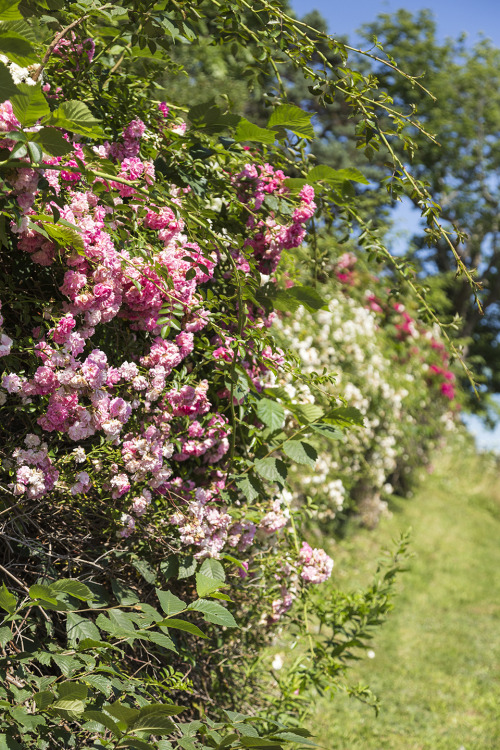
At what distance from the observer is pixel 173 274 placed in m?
1.70

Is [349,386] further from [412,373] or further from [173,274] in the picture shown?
[173,274]

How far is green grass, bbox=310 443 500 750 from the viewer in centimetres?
389

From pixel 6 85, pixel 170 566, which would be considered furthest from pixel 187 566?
pixel 6 85

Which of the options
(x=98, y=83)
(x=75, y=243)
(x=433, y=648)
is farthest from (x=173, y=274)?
(x=433, y=648)

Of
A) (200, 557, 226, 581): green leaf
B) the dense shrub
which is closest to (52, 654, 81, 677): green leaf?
the dense shrub

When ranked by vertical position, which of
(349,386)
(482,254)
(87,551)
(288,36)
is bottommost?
(87,551)

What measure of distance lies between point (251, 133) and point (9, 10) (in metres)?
0.65

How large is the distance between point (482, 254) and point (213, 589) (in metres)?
23.9

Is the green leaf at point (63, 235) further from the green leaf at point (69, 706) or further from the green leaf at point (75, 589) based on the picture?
the green leaf at point (69, 706)

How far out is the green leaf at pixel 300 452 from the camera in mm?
1804

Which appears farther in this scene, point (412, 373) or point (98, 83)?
point (412, 373)

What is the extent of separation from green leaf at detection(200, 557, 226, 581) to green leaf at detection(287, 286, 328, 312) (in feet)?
2.36

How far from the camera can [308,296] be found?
1829mm

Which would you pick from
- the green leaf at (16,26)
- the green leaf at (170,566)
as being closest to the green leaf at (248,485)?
the green leaf at (170,566)
